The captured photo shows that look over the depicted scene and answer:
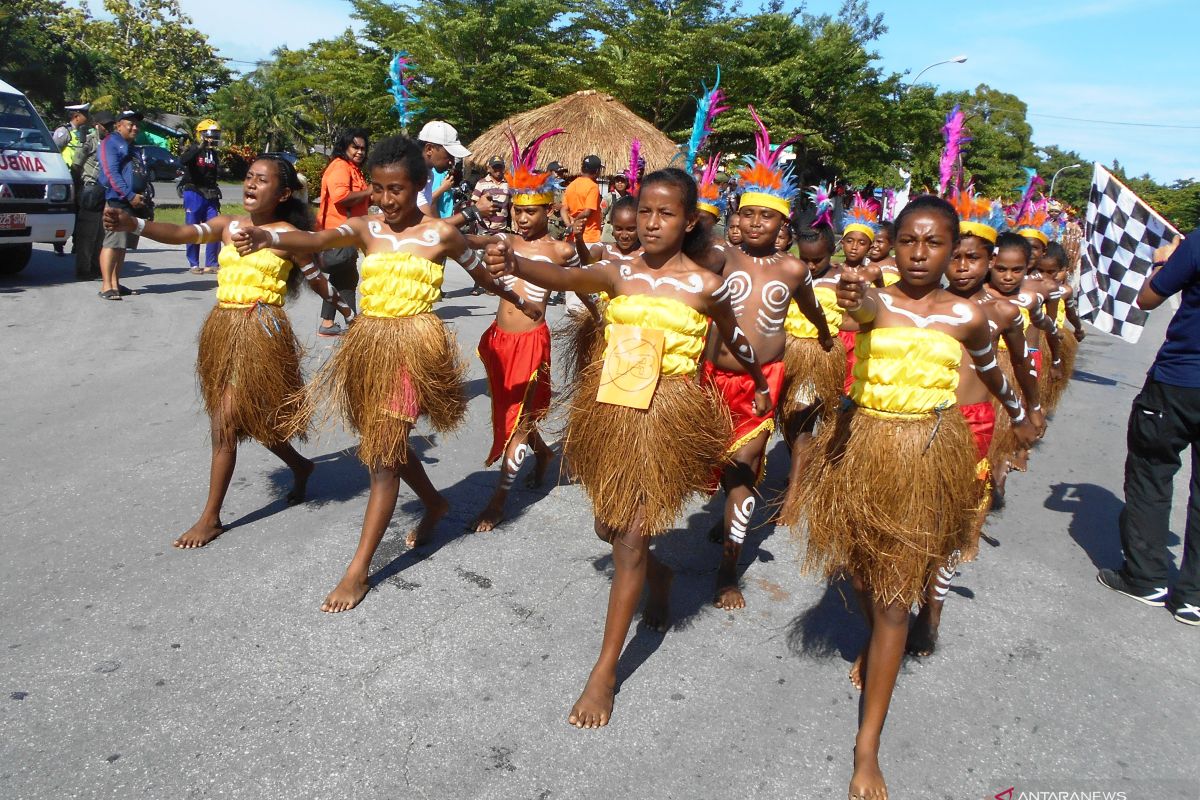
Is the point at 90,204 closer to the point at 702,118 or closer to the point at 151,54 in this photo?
the point at 702,118

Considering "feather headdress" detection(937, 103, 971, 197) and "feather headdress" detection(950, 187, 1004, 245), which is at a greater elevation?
"feather headdress" detection(937, 103, 971, 197)

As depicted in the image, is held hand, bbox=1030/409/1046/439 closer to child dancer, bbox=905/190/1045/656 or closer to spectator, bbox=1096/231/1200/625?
child dancer, bbox=905/190/1045/656

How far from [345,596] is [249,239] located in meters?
1.53

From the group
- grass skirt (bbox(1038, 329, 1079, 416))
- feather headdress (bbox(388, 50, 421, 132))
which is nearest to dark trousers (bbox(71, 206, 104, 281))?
feather headdress (bbox(388, 50, 421, 132))

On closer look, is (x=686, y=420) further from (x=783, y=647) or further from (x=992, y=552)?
(x=992, y=552)

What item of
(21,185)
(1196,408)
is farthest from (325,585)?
(21,185)

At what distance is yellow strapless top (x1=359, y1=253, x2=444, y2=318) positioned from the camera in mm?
3580

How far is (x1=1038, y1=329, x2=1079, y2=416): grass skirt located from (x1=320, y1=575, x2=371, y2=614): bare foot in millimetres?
4774

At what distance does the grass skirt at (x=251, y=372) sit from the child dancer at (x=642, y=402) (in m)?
1.60

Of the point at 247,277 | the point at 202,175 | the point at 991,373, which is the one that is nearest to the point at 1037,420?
the point at 991,373

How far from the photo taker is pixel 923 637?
3502mm

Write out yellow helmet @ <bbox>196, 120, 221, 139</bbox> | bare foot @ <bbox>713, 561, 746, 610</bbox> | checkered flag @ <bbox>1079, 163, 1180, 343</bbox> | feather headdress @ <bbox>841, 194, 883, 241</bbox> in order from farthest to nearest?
yellow helmet @ <bbox>196, 120, 221, 139</bbox> → feather headdress @ <bbox>841, 194, 883, 241</bbox> → checkered flag @ <bbox>1079, 163, 1180, 343</bbox> → bare foot @ <bbox>713, 561, 746, 610</bbox>

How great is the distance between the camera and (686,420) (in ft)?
9.80

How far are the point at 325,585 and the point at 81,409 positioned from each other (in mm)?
3296
